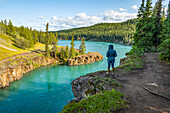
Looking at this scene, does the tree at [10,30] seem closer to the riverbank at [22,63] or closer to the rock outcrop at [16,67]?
the riverbank at [22,63]

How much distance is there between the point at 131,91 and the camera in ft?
23.7

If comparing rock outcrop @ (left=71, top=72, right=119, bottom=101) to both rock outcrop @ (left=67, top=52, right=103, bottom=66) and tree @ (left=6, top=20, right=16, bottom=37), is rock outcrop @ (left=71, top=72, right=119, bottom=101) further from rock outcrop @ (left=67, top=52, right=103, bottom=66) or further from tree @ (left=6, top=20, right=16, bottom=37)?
tree @ (left=6, top=20, right=16, bottom=37)

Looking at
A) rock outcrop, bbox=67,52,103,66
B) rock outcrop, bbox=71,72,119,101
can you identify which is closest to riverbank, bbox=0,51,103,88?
rock outcrop, bbox=67,52,103,66

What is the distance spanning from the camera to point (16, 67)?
118ft

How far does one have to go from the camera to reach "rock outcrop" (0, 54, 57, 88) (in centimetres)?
3045

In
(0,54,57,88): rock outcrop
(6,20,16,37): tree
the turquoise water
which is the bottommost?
the turquoise water

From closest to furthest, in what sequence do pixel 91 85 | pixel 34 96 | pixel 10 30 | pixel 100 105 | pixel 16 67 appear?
pixel 100 105 < pixel 91 85 < pixel 34 96 < pixel 16 67 < pixel 10 30

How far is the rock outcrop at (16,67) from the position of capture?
30445 mm

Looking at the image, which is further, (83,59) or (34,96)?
(83,59)

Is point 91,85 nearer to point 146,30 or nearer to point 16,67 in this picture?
point 146,30

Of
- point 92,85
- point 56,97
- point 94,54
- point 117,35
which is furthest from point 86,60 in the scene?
point 117,35

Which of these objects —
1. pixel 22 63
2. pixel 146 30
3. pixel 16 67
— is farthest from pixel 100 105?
pixel 22 63

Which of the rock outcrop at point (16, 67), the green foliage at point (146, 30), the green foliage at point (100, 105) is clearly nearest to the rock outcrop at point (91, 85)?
the green foliage at point (100, 105)

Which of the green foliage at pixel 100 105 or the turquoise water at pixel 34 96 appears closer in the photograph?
the green foliage at pixel 100 105
